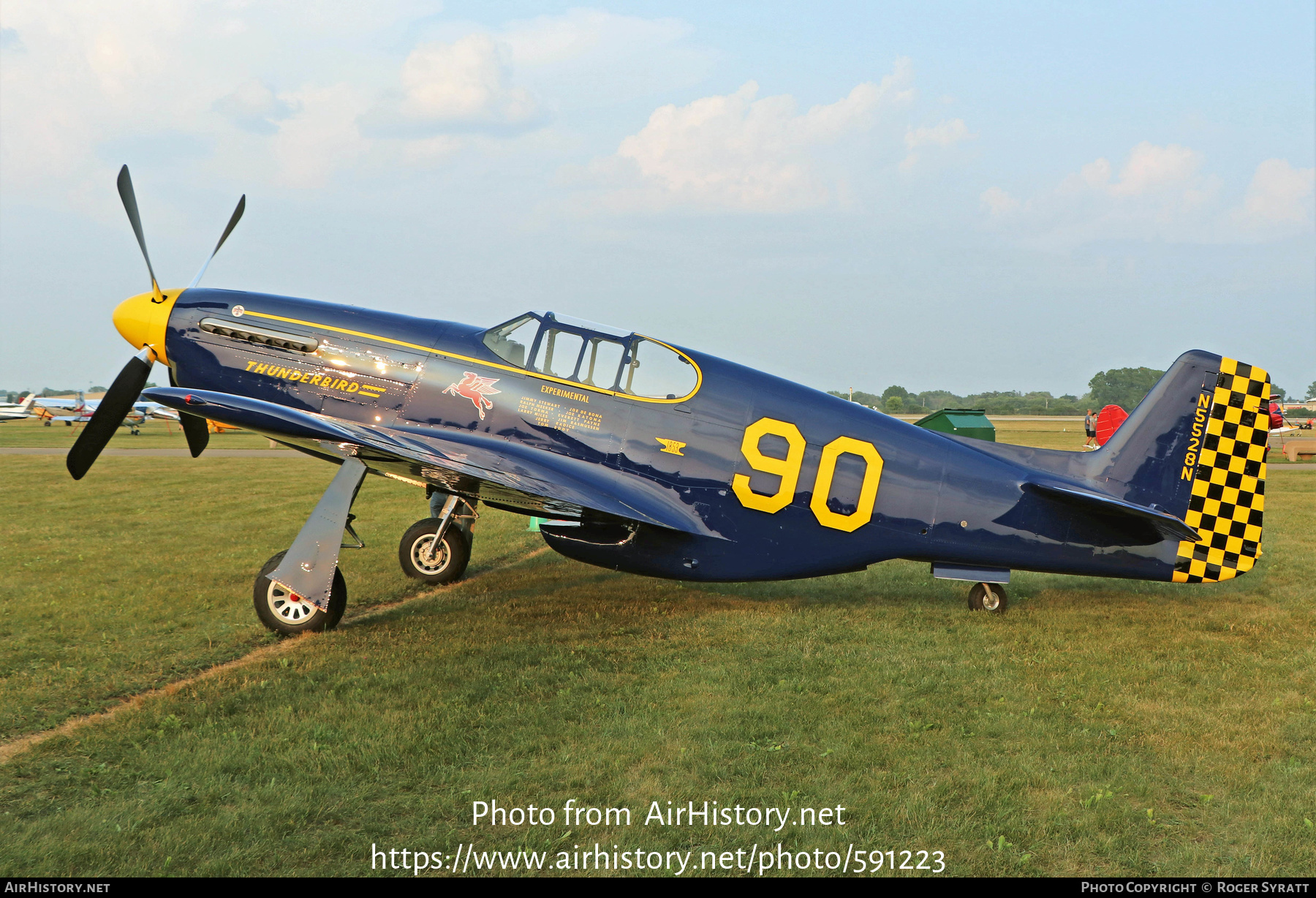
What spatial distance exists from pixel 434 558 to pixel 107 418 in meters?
3.40

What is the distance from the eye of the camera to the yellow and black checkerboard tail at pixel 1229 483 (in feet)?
25.7

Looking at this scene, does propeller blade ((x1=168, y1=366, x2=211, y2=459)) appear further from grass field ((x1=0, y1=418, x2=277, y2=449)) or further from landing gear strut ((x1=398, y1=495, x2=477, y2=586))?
grass field ((x1=0, y1=418, x2=277, y2=449))

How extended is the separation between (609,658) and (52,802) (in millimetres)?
3532

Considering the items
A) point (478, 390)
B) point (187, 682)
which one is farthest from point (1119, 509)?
point (187, 682)

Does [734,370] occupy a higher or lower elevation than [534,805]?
higher

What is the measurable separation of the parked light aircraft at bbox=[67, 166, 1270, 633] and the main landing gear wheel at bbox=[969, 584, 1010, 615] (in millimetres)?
461

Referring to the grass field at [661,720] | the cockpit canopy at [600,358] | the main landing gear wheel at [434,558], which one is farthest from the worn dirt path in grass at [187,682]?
the cockpit canopy at [600,358]

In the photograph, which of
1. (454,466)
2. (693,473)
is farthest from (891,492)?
(454,466)

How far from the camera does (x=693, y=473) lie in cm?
770

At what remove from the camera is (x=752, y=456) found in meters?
7.70

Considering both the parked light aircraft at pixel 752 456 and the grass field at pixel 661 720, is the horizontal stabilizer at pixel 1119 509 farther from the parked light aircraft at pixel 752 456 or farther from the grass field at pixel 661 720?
the grass field at pixel 661 720

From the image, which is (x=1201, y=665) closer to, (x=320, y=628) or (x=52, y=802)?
(x=320, y=628)

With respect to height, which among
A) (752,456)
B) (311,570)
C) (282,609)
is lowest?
(282,609)

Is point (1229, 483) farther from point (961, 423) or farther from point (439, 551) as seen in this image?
point (439, 551)
